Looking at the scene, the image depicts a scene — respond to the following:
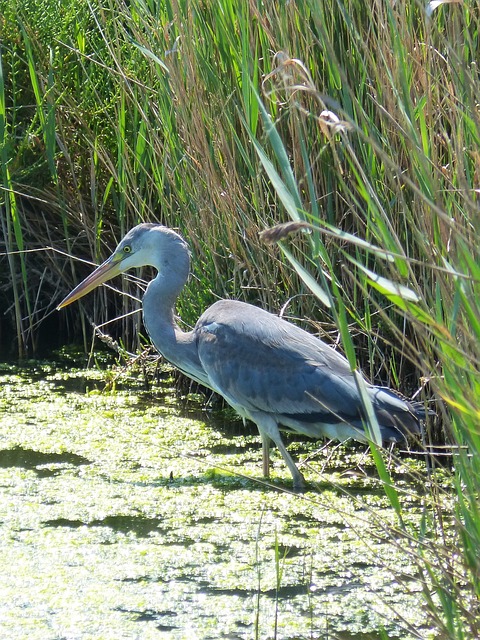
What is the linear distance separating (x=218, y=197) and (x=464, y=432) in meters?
2.76

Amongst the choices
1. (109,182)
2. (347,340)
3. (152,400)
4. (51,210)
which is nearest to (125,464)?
(152,400)

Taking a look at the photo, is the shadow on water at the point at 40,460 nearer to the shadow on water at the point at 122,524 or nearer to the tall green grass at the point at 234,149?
the shadow on water at the point at 122,524

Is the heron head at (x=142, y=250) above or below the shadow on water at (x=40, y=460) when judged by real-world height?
above

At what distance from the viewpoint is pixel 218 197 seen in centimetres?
455

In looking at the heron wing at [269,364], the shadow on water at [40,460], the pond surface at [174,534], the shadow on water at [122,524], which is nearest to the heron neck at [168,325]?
the heron wing at [269,364]

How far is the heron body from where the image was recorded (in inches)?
163

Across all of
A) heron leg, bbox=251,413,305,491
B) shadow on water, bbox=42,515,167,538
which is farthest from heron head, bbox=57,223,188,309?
shadow on water, bbox=42,515,167,538

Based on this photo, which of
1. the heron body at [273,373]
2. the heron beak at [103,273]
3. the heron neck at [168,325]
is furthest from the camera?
the heron beak at [103,273]

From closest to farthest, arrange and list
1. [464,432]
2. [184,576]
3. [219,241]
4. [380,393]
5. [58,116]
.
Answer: [464,432], [184,576], [380,393], [219,241], [58,116]

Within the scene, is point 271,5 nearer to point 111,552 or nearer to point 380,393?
point 380,393

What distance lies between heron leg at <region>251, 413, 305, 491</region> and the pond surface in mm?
68

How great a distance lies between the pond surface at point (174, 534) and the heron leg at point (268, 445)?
0.07m

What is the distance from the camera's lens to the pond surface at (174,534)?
9.59 feet

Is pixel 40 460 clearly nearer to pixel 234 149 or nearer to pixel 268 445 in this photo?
pixel 268 445
